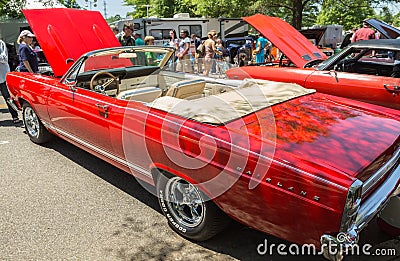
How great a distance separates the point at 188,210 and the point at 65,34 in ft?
11.3

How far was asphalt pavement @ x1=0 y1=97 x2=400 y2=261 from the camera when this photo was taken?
2.61 meters

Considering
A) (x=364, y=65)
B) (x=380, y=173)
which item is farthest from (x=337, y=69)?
(x=380, y=173)

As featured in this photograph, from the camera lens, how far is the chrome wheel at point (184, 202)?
2.67 m

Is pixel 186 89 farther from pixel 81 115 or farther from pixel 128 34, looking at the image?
pixel 128 34

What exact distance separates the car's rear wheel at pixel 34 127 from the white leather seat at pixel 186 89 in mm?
2241

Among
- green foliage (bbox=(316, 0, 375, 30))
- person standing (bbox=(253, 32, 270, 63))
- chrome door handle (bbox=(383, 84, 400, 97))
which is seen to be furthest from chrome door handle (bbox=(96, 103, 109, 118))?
green foliage (bbox=(316, 0, 375, 30))

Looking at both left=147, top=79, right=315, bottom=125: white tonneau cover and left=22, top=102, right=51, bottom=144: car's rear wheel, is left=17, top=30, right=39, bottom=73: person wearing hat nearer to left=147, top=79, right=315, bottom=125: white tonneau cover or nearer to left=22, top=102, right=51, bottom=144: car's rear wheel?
left=22, top=102, right=51, bottom=144: car's rear wheel

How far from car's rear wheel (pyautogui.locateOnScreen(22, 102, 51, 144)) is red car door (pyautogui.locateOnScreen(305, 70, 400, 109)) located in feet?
12.1

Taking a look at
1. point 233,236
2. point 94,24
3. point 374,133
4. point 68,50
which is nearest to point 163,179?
point 233,236

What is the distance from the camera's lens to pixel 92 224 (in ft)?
9.80

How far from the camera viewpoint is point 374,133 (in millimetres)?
2506

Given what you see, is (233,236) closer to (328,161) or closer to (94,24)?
(328,161)

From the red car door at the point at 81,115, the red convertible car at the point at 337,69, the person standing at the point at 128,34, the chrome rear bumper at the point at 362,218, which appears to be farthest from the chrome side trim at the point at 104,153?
the person standing at the point at 128,34

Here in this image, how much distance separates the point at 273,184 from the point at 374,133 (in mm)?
991
